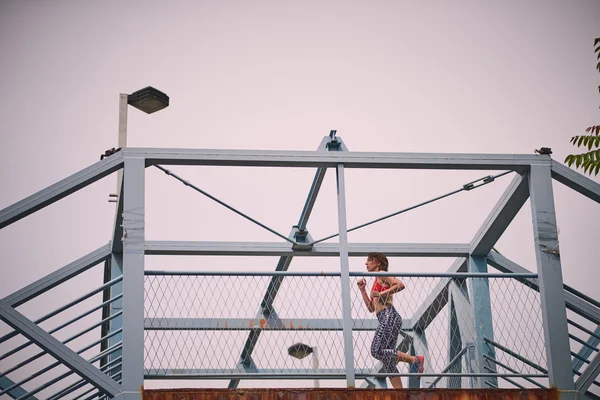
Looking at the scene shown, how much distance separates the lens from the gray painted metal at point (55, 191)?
10.4 meters

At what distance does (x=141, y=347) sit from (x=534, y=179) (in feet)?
15.8

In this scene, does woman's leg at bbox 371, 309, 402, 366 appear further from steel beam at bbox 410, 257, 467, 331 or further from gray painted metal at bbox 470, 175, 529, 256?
steel beam at bbox 410, 257, 467, 331

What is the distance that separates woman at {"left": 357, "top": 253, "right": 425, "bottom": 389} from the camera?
11.3 meters

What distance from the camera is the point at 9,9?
2625cm

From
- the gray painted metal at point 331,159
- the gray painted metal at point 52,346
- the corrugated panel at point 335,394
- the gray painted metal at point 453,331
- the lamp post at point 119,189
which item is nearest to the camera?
the corrugated panel at point 335,394

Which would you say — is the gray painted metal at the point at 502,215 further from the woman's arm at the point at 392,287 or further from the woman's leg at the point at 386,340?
the woman's leg at the point at 386,340

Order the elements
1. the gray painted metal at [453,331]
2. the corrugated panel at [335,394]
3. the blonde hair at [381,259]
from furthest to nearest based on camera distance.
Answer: the gray painted metal at [453,331] < the blonde hair at [381,259] < the corrugated panel at [335,394]

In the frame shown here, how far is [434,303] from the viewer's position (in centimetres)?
1486

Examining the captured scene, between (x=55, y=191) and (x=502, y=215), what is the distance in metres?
5.49

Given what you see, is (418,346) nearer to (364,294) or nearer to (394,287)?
(364,294)

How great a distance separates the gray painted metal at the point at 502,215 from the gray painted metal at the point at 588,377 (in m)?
2.11

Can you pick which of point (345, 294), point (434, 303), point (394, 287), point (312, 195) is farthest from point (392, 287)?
point (434, 303)

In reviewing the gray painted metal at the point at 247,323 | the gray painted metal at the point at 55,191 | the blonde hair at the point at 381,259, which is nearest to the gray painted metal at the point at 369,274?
the blonde hair at the point at 381,259

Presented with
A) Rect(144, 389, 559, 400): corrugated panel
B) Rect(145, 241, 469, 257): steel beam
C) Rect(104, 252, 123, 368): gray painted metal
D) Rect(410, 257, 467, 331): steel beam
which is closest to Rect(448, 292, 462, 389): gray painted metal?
Rect(410, 257, 467, 331): steel beam
